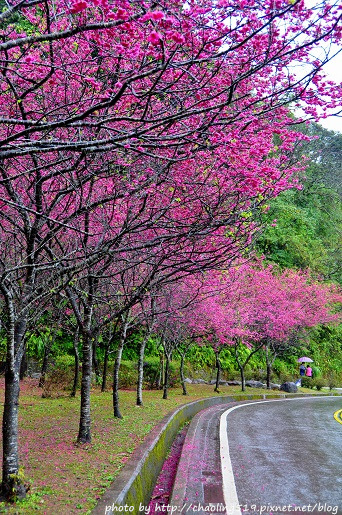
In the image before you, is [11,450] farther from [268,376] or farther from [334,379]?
[334,379]

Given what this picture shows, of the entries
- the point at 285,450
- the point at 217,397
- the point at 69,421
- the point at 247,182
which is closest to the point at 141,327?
the point at 217,397

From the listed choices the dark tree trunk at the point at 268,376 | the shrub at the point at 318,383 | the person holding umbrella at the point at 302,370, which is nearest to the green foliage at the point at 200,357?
the dark tree trunk at the point at 268,376

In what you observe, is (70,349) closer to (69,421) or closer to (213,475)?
(69,421)

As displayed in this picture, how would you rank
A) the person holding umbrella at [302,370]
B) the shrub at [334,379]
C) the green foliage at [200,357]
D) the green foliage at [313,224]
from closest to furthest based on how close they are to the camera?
1. the green foliage at [200,357]
2. the person holding umbrella at [302,370]
3. the shrub at [334,379]
4. the green foliage at [313,224]

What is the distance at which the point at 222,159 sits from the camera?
22.8 feet

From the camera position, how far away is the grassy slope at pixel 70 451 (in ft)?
17.7

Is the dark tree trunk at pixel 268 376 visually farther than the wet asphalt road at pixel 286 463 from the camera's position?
Answer: Yes

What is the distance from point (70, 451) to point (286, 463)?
3.88 m

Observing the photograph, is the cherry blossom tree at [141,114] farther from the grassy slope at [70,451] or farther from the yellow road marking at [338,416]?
the yellow road marking at [338,416]

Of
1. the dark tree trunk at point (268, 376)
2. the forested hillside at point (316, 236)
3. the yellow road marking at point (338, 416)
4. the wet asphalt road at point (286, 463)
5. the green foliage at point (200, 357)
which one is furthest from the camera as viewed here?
the forested hillside at point (316, 236)

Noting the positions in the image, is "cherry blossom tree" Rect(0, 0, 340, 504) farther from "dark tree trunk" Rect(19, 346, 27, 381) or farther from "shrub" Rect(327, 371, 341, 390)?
"shrub" Rect(327, 371, 341, 390)

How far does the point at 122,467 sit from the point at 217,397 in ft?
46.5

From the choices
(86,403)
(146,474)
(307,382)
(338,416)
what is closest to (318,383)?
(307,382)

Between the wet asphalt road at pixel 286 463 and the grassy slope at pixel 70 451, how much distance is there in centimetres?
187
